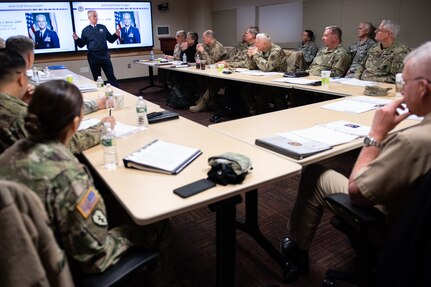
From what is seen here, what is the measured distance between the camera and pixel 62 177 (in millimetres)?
1038

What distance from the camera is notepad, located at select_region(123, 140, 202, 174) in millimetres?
1467

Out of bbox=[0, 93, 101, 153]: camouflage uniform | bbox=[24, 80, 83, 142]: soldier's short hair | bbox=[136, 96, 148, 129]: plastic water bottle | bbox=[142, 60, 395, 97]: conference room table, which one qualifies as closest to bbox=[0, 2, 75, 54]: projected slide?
bbox=[142, 60, 395, 97]: conference room table

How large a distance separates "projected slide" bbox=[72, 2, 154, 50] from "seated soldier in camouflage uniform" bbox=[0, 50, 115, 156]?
6.74 metres

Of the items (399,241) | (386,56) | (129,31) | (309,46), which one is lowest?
(399,241)

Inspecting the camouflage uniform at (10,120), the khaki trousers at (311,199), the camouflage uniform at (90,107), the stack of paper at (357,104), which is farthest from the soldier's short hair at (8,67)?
the stack of paper at (357,104)

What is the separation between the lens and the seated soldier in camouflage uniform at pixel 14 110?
1548mm

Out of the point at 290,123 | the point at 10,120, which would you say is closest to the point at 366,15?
the point at 290,123

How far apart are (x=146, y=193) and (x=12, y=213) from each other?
49 centimetres

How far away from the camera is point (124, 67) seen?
865cm

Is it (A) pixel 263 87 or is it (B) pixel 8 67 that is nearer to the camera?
(B) pixel 8 67

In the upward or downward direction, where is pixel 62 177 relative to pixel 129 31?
downward

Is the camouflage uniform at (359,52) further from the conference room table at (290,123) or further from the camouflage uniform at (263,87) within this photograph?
the conference room table at (290,123)

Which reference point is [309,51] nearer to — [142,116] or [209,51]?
[209,51]

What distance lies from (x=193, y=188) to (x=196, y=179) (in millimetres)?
105
